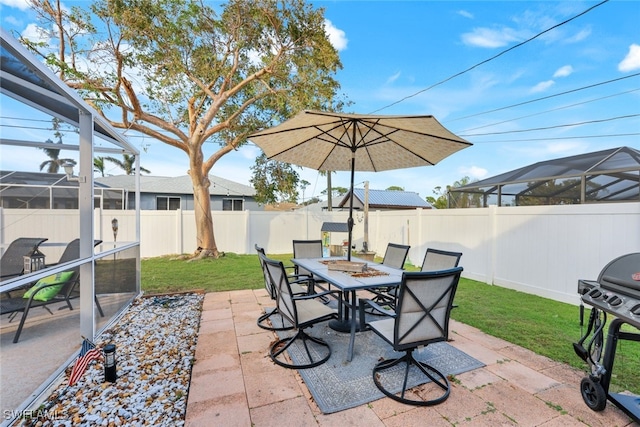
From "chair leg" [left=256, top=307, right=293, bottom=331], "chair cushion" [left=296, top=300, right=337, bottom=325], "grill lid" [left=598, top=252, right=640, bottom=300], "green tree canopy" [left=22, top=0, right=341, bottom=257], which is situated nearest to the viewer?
"grill lid" [left=598, top=252, right=640, bottom=300]

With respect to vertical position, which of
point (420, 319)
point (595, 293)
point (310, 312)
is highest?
point (595, 293)

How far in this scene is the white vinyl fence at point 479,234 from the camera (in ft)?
12.8

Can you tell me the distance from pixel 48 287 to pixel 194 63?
7.25 meters

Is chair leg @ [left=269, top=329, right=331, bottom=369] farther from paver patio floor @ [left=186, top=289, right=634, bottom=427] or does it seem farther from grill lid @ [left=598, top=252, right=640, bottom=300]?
grill lid @ [left=598, top=252, right=640, bottom=300]

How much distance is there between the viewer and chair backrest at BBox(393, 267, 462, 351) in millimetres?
2201

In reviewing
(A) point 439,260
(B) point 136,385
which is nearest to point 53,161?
(B) point 136,385

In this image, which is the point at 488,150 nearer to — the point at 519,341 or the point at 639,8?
the point at 639,8

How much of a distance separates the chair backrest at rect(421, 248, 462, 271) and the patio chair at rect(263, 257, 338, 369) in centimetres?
171

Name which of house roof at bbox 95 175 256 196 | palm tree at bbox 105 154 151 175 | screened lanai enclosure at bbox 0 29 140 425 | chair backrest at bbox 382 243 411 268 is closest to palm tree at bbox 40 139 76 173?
screened lanai enclosure at bbox 0 29 140 425

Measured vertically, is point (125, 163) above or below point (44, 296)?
above

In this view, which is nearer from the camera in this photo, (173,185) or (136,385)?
(136,385)

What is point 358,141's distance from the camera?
13.6 ft

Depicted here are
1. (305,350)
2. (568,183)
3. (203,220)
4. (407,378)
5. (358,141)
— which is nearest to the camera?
(407,378)

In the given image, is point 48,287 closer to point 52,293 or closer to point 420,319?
point 52,293
